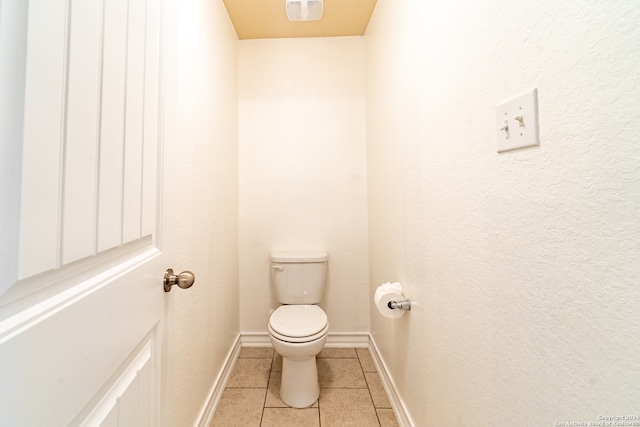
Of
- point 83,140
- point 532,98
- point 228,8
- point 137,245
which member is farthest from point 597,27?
point 228,8

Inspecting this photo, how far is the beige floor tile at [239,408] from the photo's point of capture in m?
1.35

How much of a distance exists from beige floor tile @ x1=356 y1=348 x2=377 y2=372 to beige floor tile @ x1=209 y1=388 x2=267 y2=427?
25.4 inches

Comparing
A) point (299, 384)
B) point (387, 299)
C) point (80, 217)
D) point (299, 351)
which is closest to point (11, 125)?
point (80, 217)

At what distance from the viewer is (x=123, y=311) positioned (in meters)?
0.53

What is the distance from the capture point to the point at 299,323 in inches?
59.2

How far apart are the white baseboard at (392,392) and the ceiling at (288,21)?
2.17m

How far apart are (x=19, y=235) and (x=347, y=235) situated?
5.93ft

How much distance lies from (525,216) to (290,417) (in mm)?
1411

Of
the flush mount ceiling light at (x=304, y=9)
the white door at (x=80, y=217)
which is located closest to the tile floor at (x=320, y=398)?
the white door at (x=80, y=217)

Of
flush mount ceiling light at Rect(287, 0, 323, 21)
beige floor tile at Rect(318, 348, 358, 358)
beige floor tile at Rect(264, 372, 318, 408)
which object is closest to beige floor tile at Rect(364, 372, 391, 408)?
beige floor tile at Rect(318, 348, 358, 358)

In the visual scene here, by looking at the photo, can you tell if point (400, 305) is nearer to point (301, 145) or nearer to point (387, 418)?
point (387, 418)

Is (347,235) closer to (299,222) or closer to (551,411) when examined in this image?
(299,222)

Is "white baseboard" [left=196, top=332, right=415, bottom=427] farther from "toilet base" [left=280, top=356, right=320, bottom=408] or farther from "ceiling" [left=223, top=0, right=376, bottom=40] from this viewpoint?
"ceiling" [left=223, top=0, right=376, bottom=40]

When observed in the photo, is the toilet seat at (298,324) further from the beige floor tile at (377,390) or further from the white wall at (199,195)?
the beige floor tile at (377,390)
